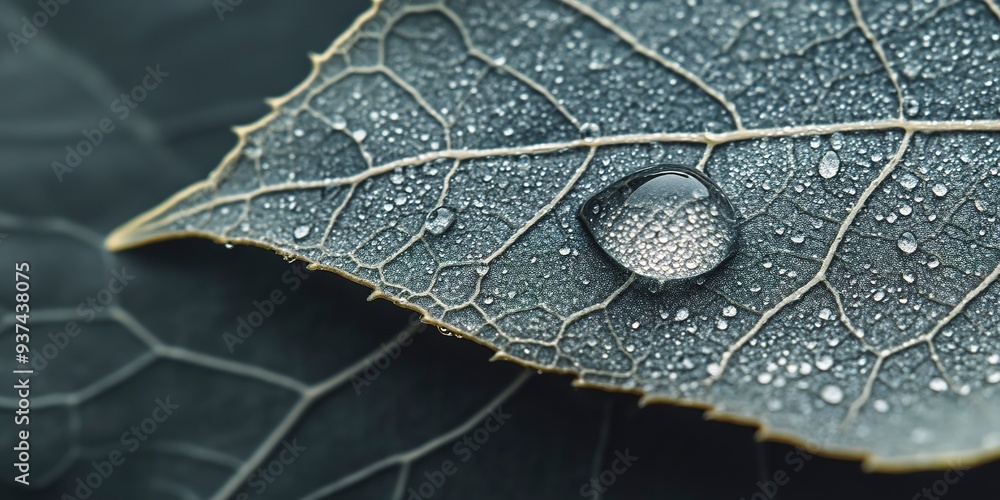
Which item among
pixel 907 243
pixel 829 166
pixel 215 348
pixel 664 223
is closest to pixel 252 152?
pixel 215 348

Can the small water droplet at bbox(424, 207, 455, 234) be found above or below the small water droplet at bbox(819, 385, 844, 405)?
above

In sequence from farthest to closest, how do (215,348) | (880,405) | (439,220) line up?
1. (215,348)
2. (439,220)
3. (880,405)

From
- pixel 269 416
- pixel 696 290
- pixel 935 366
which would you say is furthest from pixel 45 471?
pixel 935 366

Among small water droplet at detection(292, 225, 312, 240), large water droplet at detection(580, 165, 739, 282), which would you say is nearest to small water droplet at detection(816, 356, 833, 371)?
large water droplet at detection(580, 165, 739, 282)

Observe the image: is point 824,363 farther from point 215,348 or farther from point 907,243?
point 215,348

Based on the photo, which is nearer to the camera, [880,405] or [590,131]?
[880,405]

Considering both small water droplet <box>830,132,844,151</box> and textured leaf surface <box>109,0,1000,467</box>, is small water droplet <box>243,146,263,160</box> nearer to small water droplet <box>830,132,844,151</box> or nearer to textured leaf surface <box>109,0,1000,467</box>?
textured leaf surface <box>109,0,1000,467</box>

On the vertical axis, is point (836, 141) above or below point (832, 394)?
above
